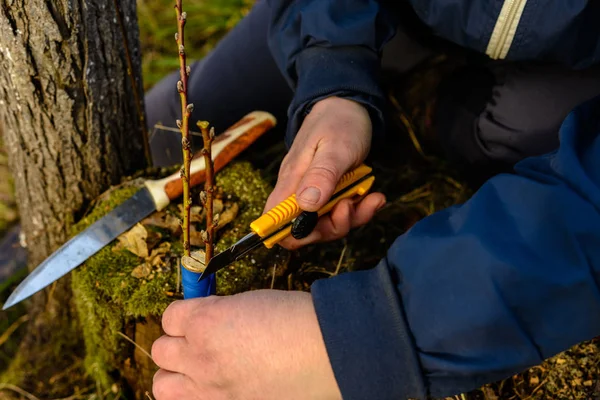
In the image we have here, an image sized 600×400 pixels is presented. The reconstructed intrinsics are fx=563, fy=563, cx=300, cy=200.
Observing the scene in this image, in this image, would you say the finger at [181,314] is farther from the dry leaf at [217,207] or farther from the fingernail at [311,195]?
the dry leaf at [217,207]

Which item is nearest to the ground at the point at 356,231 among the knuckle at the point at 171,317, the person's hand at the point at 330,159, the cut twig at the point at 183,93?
the person's hand at the point at 330,159

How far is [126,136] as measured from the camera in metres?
1.76

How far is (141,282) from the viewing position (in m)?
1.50

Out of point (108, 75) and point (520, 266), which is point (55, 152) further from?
point (520, 266)

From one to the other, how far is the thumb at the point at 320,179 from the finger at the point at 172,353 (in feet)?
1.34

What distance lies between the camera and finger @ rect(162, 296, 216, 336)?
3.82 ft

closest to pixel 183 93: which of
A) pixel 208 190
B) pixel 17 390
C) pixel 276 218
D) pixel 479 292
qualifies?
pixel 208 190

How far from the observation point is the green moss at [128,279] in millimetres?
1479

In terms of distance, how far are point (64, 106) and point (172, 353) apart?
79cm

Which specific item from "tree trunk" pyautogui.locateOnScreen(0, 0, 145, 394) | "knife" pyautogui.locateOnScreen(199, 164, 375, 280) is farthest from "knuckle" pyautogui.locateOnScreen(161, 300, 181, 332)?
"tree trunk" pyautogui.locateOnScreen(0, 0, 145, 394)

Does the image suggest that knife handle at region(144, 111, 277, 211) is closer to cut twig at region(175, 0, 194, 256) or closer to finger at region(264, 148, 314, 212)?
finger at region(264, 148, 314, 212)

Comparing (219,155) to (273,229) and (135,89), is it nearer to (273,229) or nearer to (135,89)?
(135,89)

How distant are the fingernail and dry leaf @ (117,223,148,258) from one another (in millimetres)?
520

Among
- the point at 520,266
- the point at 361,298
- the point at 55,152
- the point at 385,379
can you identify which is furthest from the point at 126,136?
the point at 520,266
